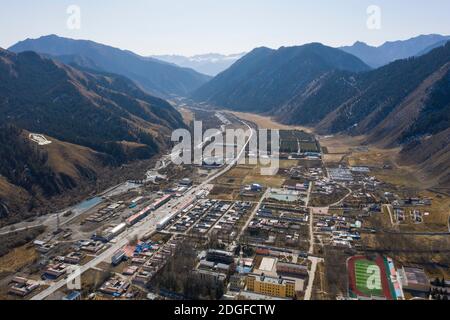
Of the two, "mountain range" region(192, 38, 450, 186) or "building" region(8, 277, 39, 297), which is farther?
"mountain range" region(192, 38, 450, 186)

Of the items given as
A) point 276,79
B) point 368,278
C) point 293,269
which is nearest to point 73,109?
point 293,269

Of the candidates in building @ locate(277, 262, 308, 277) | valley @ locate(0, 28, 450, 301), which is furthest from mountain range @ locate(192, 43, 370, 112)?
building @ locate(277, 262, 308, 277)

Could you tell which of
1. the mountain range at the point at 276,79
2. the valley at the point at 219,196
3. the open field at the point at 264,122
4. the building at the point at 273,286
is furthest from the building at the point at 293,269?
the mountain range at the point at 276,79

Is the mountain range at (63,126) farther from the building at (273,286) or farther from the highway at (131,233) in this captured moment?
the building at (273,286)

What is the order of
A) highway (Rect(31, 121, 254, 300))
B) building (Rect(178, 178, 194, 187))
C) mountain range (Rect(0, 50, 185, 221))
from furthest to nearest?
building (Rect(178, 178, 194, 187)) < mountain range (Rect(0, 50, 185, 221)) < highway (Rect(31, 121, 254, 300))

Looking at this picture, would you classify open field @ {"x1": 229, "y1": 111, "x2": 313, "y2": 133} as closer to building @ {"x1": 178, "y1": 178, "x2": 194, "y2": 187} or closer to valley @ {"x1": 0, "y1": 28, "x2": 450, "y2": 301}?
valley @ {"x1": 0, "y1": 28, "x2": 450, "y2": 301}

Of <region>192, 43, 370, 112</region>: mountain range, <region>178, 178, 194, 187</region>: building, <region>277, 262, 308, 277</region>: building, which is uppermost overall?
<region>192, 43, 370, 112</region>: mountain range
